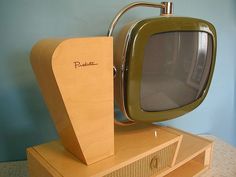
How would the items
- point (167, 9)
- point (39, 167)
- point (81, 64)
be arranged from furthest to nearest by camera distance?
1. point (167, 9)
2. point (39, 167)
3. point (81, 64)

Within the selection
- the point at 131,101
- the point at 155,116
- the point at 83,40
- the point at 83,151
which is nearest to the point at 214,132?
the point at 155,116

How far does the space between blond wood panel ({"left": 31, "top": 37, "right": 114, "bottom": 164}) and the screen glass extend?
147mm

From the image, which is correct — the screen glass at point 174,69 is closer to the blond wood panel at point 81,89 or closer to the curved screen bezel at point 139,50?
the curved screen bezel at point 139,50

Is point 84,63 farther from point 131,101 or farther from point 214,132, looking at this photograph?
point 214,132

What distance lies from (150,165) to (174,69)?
1.04ft

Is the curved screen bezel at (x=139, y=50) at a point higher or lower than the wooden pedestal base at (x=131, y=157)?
higher

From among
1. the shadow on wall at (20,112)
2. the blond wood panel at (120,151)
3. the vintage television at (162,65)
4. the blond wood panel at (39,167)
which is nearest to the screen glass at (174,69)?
the vintage television at (162,65)

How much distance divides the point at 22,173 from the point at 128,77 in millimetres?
587

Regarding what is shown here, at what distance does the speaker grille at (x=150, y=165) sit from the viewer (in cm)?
63

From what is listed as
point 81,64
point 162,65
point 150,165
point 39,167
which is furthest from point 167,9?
point 39,167

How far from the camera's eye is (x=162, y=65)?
688 millimetres

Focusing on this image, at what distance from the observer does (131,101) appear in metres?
0.65

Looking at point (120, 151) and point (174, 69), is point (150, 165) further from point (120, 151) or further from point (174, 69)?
point (174, 69)

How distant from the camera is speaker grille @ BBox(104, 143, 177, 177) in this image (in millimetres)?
632
